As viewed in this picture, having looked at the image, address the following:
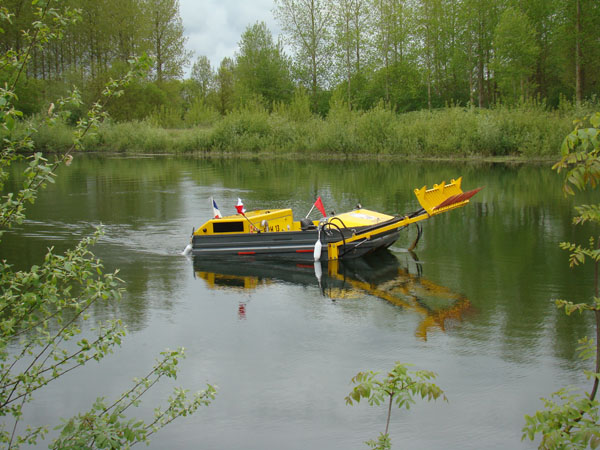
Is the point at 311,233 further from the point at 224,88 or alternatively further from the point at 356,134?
the point at 224,88

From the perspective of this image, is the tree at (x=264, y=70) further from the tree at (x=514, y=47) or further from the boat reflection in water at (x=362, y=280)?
the boat reflection in water at (x=362, y=280)

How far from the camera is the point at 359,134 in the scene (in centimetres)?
4788

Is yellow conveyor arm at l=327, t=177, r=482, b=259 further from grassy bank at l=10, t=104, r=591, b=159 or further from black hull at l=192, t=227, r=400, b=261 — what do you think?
grassy bank at l=10, t=104, r=591, b=159

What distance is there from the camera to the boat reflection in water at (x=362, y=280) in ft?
39.0

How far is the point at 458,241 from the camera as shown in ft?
58.1

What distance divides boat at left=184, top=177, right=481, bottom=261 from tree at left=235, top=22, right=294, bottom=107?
5370 cm

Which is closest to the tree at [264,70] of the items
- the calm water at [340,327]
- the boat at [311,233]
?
the calm water at [340,327]

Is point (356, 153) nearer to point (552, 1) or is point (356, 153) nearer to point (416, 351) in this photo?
point (552, 1)

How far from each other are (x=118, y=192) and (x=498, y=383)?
24123 millimetres

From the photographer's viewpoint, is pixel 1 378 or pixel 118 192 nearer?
pixel 1 378

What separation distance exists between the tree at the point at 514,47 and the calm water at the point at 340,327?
94.6 ft

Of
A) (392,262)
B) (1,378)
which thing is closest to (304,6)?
(392,262)

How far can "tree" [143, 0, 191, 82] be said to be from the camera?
72.9 m

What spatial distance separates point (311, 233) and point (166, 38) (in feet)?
209
